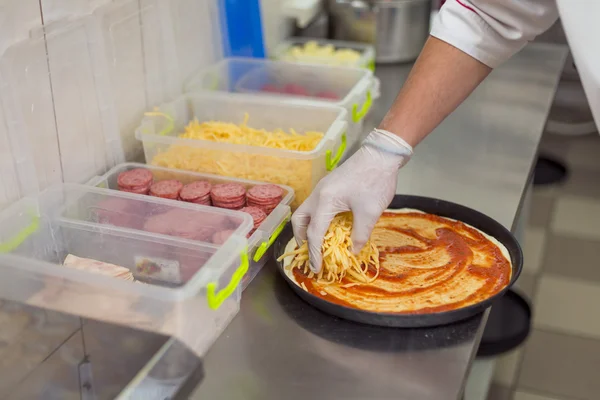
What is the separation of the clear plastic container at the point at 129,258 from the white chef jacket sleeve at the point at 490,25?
609mm

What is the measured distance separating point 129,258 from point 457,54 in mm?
811

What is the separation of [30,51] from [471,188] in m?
1.13

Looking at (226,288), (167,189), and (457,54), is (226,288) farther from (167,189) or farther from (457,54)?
(457,54)

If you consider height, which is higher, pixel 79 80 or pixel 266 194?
pixel 79 80

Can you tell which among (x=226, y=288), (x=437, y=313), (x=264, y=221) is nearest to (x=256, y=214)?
(x=264, y=221)

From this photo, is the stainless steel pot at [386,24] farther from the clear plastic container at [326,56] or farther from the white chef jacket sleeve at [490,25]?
the white chef jacket sleeve at [490,25]

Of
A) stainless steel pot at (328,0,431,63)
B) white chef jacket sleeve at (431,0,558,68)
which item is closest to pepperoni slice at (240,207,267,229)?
white chef jacket sleeve at (431,0,558,68)

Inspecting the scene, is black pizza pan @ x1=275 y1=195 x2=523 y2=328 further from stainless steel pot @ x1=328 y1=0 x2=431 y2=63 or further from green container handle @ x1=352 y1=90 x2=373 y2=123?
stainless steel pot @ x1=328 y1=0 x2=431 y2=63

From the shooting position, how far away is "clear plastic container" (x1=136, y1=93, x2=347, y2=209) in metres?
1.64

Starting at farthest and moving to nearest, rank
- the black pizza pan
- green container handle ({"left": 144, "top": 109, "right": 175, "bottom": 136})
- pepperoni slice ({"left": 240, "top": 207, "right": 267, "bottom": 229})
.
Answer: green container handle ({"left": 144, "top": 109, "right": 175, "bottom": 136})
pepperoni slice ({"left": 240, "top": 207, "right": 267, "bottom": 229})
the black pizza pan

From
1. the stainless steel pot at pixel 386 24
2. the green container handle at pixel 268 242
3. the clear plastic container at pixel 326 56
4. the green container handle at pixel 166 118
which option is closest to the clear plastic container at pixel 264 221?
the green container handle at pixel 268 242

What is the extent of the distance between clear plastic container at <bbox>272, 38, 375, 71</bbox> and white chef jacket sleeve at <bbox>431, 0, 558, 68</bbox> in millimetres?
817

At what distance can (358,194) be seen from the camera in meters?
1.42

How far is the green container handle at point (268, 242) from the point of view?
142cm
